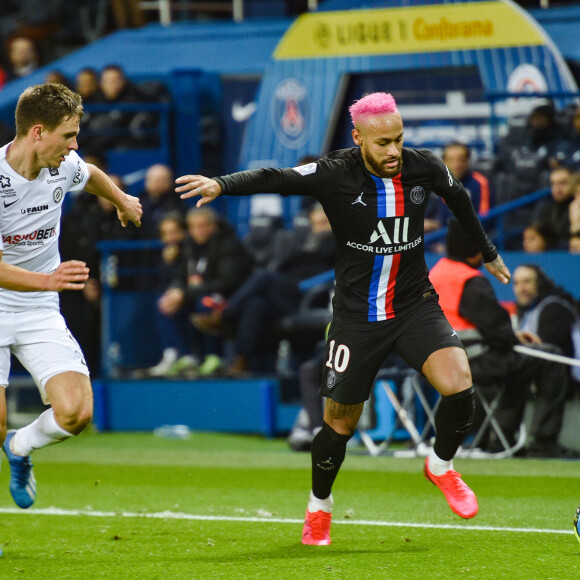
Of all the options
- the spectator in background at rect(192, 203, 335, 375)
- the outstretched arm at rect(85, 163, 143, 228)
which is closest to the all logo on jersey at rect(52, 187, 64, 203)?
the outstretched arm at rect(85, 163, 143, 228)

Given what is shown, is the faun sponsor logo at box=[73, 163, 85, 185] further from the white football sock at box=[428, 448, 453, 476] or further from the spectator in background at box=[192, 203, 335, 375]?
the spectator in background at box=[192, 203, 335, 375]

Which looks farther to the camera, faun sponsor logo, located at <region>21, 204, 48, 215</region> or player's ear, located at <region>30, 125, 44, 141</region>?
faun sponsor logo, located at <region>21, 204, 48, 215</region>

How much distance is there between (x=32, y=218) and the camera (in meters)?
6.46

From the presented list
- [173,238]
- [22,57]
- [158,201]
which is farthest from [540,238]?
[22,57]

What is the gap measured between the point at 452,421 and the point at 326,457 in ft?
2.21

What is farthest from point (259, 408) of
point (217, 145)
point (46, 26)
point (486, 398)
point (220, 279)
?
point (46, 26)

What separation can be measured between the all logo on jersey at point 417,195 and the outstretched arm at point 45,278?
1681 mm

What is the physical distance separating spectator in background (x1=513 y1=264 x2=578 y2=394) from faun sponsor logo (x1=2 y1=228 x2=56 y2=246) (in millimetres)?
5477

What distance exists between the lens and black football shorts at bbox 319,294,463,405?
6387 millimetres

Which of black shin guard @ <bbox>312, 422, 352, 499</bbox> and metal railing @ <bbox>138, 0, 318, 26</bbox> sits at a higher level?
metal railing @ <bbox>138, 0, 318, 26</bbox>

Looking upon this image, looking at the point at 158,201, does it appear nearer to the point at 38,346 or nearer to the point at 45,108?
the point at 38,346

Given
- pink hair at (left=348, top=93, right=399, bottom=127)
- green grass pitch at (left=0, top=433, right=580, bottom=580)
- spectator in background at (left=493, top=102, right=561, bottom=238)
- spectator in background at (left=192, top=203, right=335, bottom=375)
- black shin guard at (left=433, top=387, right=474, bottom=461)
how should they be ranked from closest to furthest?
green grass pitch at (left=0, top=433, right=580, bottom=580) < pink hair at (left=348, top=93, right=399, bottom=127) < black shin guard at (left=433, top=387, right=474, bottom=461) < spectator in background at (left=493, top=102, right=561, bottom=238) < spectator in background at (left=192, top=203, right=335, bottom=375)

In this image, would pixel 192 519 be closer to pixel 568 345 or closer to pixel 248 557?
pixel 248 557

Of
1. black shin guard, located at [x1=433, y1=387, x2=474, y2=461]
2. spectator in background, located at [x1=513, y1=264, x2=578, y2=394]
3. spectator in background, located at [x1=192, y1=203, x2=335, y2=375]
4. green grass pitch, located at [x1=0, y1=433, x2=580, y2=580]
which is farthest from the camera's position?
spectator in background, located at [x1=192, y1=203, x2=335, y2=375]
